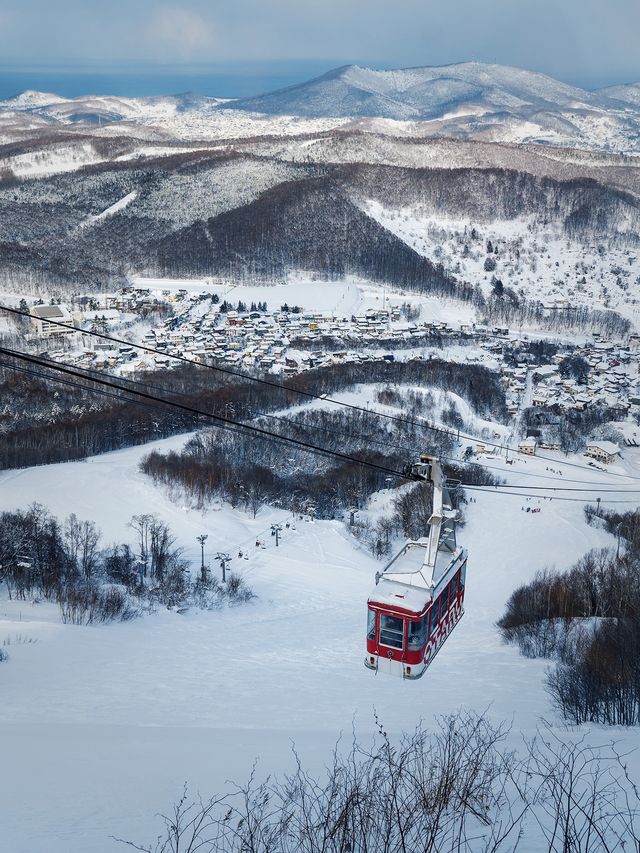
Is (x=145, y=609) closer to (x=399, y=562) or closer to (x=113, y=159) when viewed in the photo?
(x=399, y=562)

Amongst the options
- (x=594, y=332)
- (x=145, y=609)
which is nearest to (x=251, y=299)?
(x=594, y=332)

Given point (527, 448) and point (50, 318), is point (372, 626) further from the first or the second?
point (50, 318)

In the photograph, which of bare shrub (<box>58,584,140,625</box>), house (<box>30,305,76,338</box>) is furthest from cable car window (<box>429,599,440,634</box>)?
house (<box>30,305,76,338</box>)

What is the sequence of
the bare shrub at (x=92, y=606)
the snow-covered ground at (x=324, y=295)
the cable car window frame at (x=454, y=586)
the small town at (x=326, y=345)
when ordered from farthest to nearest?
the snow-covered ground at (x=324, y=295), the small town at (x=326, y=345), the bare shrub at (x=92, y=606), the cable car window frame at (x=454, y=586)

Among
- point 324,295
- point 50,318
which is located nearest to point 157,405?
point 50,318

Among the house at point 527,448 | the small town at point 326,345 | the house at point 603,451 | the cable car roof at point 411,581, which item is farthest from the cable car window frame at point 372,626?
the house at point 603,451

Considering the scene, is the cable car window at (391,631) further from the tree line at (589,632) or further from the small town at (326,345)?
the small town at (326,345)

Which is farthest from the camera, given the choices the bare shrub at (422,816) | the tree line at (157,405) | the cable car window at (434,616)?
the tree line at (157,405)
